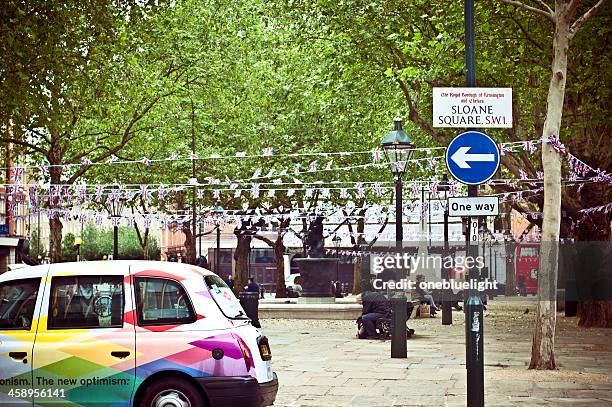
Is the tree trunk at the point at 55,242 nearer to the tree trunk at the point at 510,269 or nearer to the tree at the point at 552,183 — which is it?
the tree at the point at 552,183

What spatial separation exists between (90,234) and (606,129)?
2922 inches

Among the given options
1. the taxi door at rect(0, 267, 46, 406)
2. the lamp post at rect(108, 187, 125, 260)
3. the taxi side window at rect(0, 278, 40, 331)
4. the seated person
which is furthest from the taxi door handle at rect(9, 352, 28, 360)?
the lamp post at rect(108, 187, 125, 260)

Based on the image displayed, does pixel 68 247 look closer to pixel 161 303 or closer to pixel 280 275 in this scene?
pixel 280 275

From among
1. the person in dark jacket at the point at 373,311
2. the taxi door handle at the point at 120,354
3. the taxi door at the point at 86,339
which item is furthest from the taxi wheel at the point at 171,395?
the person in dark jacket at the point at 373,311

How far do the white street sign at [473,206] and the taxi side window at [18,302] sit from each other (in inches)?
174

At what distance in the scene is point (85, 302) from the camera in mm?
10961

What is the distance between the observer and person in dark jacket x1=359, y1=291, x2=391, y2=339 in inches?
1052

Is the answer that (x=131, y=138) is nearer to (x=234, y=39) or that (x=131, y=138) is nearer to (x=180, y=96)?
(x=180, y=96)

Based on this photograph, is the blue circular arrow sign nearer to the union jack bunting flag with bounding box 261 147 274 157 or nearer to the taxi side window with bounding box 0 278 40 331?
the taxi side window with bounding box 0 278 40 331

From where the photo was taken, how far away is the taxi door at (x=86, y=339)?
10672 mm

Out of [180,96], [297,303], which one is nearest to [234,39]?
[180,96]

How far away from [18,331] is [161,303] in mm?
1398

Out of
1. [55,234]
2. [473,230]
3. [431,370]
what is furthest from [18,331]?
[55,234]

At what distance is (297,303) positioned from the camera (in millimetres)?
39938
